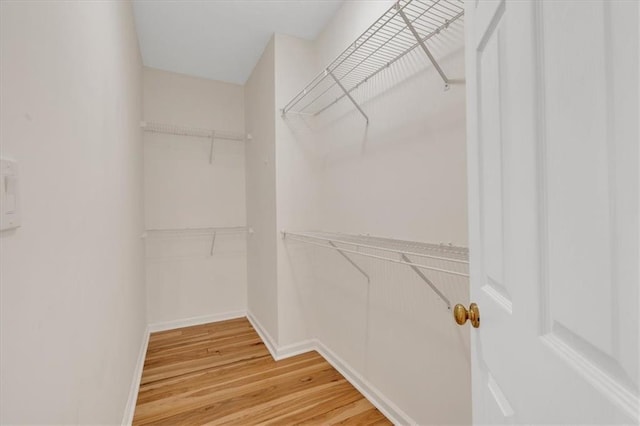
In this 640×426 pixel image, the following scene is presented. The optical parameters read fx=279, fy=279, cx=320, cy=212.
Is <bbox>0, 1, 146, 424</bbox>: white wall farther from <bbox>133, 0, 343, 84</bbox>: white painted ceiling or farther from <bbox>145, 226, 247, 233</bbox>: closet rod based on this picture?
<bbox>145, 226, 247, 233</bbox>: closet rod

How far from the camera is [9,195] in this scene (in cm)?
44

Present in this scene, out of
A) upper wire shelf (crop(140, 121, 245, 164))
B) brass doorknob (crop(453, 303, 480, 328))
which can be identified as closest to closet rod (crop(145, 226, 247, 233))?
upper wire shelf (crop(140, 121, 245, 164))

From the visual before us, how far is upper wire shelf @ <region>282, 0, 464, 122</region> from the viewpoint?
112cm

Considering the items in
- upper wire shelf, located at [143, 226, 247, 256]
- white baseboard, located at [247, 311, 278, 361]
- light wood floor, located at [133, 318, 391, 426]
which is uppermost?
upper wire shelf, located at [143, 226, 247, 256]

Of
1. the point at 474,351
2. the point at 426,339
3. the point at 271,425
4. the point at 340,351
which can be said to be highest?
the point at 474,351

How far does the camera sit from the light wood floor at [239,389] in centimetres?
156

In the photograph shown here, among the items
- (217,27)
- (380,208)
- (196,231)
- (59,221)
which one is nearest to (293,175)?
(380,208)

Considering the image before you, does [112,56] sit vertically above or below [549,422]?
above

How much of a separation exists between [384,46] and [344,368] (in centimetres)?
202

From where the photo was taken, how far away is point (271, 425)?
1500 millimetres

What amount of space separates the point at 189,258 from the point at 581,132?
3.12 meters

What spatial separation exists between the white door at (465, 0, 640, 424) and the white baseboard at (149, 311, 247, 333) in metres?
2.85

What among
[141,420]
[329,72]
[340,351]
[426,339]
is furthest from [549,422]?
[141,420]

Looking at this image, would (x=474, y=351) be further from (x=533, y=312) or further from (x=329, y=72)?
(x=329, y=72)
